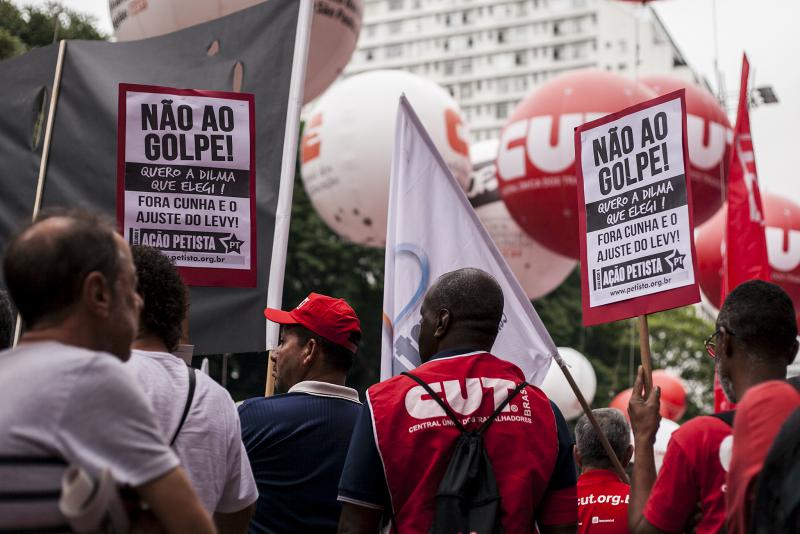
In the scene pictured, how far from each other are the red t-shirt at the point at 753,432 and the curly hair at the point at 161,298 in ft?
5.26

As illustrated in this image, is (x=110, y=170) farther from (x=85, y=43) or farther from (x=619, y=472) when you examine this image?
(x=619, y=472)

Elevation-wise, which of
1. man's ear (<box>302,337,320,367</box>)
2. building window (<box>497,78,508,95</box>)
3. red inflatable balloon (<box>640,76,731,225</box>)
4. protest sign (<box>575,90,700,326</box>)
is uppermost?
building window (<box>497,78,508,95</box>)

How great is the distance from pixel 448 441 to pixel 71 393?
57.8 inches

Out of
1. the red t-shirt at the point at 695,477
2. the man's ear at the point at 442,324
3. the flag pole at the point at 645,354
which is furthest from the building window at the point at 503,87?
the red t-shirt at the point at 695,477

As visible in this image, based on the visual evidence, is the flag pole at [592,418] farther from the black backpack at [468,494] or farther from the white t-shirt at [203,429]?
the white t-shirt at [203,429]

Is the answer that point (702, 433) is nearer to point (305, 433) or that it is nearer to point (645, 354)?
point (645, 354)

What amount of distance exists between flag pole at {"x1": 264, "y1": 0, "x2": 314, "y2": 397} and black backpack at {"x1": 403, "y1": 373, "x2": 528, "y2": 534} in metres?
1.66

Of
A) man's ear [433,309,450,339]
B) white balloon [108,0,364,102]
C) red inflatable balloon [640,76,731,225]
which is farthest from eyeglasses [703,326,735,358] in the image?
red inflatable balloon [640,76,731,225]

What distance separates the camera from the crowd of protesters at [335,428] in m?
2.06

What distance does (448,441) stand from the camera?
3297 mm

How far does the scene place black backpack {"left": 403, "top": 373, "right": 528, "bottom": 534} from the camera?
10.4ft

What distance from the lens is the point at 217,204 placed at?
5.08 metres

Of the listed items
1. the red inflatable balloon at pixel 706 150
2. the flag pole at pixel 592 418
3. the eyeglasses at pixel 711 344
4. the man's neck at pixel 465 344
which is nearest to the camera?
the eyeglasses at pixel 711 344

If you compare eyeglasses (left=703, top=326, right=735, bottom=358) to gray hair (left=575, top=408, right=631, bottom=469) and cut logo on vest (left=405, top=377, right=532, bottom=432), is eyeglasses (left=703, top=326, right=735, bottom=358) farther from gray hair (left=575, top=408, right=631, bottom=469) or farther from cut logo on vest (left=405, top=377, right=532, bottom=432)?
gray hair (left=575, top=408, right=631, bottom=469)
